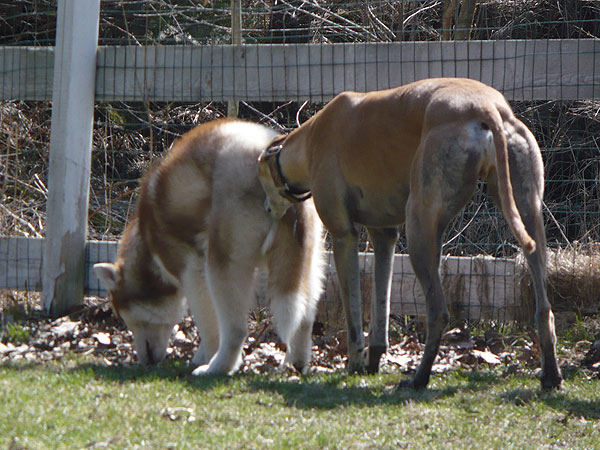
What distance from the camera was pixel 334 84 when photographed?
6.23 metres

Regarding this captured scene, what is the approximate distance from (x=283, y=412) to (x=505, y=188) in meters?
1.48

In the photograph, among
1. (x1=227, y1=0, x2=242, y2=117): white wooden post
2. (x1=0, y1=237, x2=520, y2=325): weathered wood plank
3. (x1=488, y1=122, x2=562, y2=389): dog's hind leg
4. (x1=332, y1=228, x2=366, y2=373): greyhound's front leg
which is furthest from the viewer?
(x1=227, y1=0, x2=242, y2=117): white wooden post

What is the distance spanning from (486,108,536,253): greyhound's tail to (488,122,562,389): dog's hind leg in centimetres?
19

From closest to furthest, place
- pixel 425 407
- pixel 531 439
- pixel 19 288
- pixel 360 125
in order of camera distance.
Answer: pixel 531 439
pixel 425 407
pixel 360 125
pixel 19 288

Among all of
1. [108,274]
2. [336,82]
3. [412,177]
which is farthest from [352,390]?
[336,82]

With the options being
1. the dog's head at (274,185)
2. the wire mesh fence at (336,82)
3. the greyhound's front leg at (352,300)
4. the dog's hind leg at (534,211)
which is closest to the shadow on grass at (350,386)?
the greyhound's front leg at (352,300)

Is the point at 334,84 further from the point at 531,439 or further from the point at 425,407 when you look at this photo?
the point at 531,439

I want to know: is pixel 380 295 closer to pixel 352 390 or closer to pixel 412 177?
pixel 352 390

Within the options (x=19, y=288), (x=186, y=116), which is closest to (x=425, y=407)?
(x=19, y=288)

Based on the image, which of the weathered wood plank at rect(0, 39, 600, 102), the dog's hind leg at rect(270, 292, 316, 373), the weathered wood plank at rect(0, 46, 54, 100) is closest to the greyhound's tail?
the dog's hind leg at rect(270, 292, 316, 373)

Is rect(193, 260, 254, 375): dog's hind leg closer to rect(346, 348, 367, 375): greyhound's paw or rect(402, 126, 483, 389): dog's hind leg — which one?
rect(346, 348, 367, 375): greyhound's paw

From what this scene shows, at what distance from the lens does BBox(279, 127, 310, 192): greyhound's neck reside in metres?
5.11

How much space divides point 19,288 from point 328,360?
270 centimetres

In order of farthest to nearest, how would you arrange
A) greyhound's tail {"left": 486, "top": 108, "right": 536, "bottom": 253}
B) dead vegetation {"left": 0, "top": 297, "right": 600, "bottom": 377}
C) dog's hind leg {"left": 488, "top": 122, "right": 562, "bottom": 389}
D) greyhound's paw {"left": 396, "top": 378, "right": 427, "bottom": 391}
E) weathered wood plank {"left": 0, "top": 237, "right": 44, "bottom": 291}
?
weathered wood plank {"left": 0, "top": 237, "right": 44, "bottom": 291}, dead vegetation {"left": 0, "top": 297, "right": 600, "bottom": 377}, greyhound's paw {"left": 396, "top": 378, "right": 427, "bottom": 391}, dog's hind leg {"left": 488, "top": 122, "right": 562, "bottom": 389}, greyhound's tail {"left": 486, "top": 108, "right": 536, "bottom": 253}
